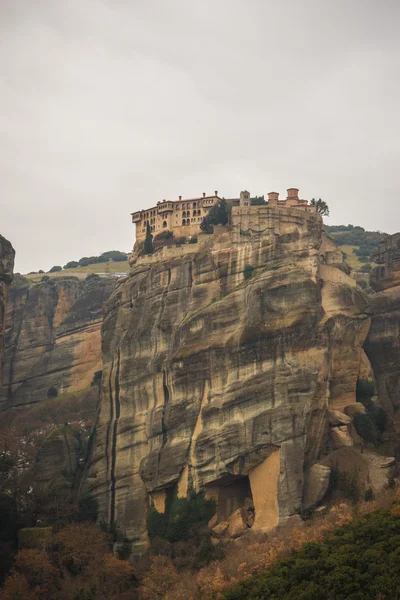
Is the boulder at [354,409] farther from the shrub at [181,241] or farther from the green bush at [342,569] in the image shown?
the shrub at [181,241]

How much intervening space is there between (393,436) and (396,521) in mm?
17069

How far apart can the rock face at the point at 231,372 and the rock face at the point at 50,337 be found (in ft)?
54.2

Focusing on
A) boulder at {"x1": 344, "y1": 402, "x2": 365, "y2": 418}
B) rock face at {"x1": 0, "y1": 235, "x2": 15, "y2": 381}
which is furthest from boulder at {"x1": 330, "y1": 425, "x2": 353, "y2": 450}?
rock face at {"x1": 0, "y1": 235, "x2": 15, "y2": 381}

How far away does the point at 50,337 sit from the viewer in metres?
91.7

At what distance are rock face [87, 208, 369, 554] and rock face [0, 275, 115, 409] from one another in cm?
1653

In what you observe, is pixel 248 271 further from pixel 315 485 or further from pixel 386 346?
pixel 315 485

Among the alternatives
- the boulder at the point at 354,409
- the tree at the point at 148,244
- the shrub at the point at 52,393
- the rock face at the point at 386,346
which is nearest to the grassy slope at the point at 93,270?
the shrub at the point at 52,393

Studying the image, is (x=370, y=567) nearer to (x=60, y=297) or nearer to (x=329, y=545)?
(x=329, y=545)

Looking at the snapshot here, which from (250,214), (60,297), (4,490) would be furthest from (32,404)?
(250,214)

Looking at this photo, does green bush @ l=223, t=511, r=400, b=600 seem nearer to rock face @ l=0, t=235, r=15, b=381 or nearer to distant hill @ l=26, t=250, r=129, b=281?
rock face @ l=0, t=235, r=15, b=381

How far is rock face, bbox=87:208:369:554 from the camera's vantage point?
197 ft

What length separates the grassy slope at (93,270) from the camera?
109 m

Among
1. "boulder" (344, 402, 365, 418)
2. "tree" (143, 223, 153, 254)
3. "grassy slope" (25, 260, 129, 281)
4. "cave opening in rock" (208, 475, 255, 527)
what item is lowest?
"cave opening in rock" (208, 475, 255, 527)

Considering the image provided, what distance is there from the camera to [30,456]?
69.3 m
